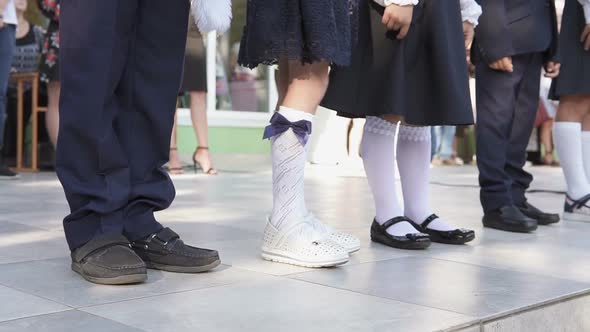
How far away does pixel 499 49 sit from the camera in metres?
3.18

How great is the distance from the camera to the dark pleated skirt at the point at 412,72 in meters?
2.51

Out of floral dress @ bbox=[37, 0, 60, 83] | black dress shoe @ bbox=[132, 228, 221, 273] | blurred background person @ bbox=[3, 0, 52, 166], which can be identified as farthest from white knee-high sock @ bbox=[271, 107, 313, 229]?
blurred background person @ bbox=[3, 0, 52, 166]

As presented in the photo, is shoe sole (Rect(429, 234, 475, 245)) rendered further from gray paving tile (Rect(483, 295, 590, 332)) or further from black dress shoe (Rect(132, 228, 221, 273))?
black dress shoe (Rect(132, 228, 221, 273))

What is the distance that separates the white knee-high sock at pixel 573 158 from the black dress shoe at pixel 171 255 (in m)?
2.23

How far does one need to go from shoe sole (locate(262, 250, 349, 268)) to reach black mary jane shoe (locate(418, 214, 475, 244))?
0.68m

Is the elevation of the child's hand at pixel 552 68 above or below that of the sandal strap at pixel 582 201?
above

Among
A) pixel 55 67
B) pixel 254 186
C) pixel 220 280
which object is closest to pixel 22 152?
pixel 55 67

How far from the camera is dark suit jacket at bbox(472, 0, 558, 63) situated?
10.4 ft

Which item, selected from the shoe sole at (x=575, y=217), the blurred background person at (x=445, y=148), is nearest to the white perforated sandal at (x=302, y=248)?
the shoe sole at (x=575, y=217)

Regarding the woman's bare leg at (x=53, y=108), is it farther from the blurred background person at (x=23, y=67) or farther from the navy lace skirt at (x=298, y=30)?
the navy lace skirt at (x=298, y=30)


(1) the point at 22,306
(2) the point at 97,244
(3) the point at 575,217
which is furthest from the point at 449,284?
(3) the point at 575,217

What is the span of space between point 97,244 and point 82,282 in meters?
0.10

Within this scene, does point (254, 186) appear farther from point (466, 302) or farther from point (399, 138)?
point (466, 302)

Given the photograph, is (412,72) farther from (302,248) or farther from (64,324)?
(64,324)
